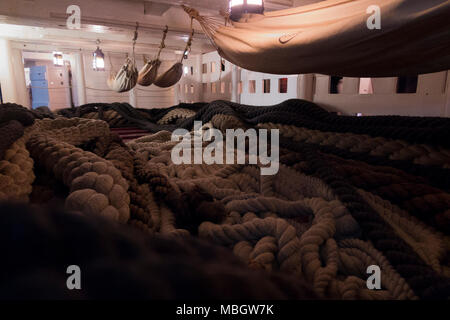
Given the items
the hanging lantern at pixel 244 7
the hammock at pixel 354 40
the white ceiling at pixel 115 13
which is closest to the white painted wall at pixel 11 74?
the white ceiling at pixel 115 13

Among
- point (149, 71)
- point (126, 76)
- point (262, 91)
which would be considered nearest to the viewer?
point (262, 91)

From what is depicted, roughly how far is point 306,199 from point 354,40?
53cm

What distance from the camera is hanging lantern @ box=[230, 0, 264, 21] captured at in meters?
1.43

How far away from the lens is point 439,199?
19.5 inches

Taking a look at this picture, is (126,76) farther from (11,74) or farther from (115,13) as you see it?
(11,74)

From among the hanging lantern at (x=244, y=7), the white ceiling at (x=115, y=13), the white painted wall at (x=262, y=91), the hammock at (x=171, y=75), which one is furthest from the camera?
the hammock at (x=171, y=75)

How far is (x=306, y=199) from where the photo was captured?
0.54 meters

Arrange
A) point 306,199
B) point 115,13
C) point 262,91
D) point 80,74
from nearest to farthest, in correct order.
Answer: point 306,199 < point 115,13 < point 262,91 < point 80,74

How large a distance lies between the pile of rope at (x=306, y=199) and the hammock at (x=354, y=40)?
0.66 feet

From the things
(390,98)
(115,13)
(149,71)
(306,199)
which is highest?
(115,13)

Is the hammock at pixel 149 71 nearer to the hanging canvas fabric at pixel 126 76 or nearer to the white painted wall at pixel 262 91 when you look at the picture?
the hanging canvas fabric at pixel 126 76

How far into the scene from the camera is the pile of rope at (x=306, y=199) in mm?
370

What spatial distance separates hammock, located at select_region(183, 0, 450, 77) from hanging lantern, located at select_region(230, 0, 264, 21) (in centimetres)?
19

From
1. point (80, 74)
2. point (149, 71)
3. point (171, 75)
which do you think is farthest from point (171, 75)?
point (80, 74)
